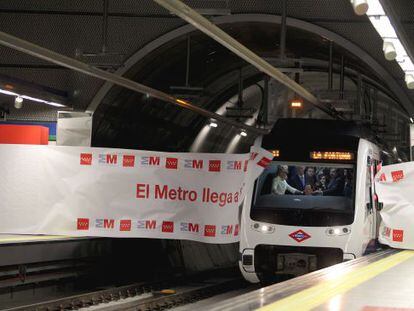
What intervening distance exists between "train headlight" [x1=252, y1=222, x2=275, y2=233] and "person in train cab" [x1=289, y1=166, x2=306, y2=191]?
0.91 meters

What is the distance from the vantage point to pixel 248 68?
25.2 metres

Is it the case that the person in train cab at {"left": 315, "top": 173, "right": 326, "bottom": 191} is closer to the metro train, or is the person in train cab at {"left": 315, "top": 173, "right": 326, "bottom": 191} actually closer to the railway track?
the metro train

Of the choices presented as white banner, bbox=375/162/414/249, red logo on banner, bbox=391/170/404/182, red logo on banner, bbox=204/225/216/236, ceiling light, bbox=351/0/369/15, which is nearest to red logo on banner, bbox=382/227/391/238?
white banner, bbox=375/162/414/249

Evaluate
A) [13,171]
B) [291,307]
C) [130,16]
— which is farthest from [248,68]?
[291,307]

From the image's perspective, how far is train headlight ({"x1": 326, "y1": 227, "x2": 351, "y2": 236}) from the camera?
13836 millimetres

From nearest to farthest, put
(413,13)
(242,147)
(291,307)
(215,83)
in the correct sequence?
(291,307)
(413,13)
(215,83)
(242,147)

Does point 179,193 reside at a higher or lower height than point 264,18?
lower

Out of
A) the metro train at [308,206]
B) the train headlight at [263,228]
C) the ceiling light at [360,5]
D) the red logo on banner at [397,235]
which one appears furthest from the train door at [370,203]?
A: the ceiling light at [360,5]

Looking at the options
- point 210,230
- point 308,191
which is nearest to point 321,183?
point 308,191

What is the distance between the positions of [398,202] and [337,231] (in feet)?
10.6

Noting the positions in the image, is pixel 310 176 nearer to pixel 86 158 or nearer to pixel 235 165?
pixel 235 165

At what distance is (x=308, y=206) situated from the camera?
1415 cm

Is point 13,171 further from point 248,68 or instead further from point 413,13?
point 248,68

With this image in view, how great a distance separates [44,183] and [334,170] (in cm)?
494
